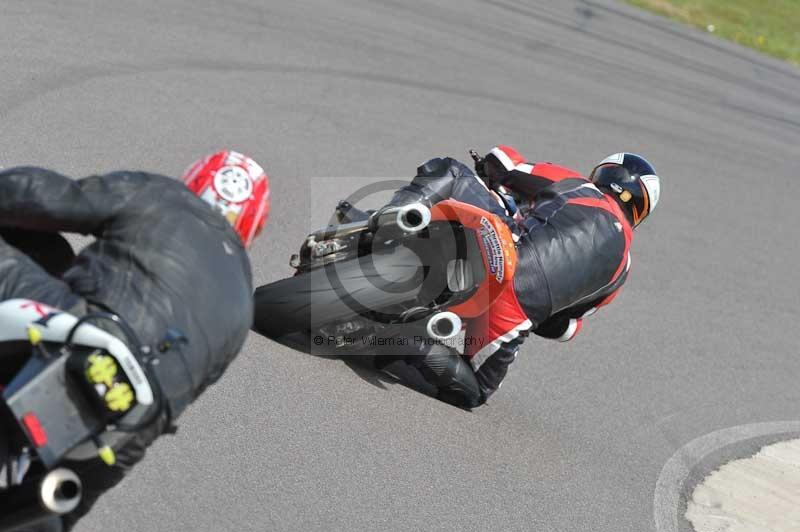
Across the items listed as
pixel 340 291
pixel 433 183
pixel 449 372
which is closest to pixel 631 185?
pixel 433 183

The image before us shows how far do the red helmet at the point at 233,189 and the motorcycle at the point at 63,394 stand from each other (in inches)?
28.5

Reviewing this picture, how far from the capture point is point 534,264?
4.97 metres

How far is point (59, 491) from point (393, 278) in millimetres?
2339

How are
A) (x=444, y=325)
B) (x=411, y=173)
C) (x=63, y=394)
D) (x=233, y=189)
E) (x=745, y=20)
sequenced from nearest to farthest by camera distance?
(x=63, y=394) < (x=233, y=189) < (x=444, y=325) < (x=411, y=173) < (x=745, y=20)

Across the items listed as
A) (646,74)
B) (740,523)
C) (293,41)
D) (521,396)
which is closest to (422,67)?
(293,41)

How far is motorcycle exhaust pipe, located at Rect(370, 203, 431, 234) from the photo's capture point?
15.7 ft

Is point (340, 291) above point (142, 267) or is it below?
below

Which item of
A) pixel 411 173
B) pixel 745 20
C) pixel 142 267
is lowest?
pixel 411 173

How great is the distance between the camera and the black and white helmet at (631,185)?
18.2 feet

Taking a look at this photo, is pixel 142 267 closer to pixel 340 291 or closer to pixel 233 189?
pixel 233 189

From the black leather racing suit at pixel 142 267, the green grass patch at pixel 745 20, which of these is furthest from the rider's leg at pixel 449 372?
the green grass patch at pixel 745 20

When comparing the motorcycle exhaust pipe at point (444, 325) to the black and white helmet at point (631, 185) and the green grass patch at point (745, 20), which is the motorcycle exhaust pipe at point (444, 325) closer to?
the black and white helmet at point (631, 185)

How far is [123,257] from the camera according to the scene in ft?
9.87

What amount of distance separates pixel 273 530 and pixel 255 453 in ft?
1.39
